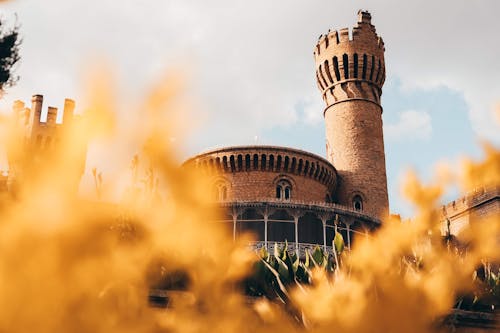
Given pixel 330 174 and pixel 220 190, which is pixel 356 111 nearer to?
pixel 330 174

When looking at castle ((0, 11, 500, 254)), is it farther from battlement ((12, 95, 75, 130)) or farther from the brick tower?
battlement ((12, 95, 75, 130))

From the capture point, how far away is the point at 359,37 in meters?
37.0

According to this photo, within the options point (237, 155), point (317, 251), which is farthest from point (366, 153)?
point (317, 251)

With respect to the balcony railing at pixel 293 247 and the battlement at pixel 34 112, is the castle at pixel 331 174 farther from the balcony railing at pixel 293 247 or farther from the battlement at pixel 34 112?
the battlement at pixel 34 112

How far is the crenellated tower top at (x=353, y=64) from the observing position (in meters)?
36.4

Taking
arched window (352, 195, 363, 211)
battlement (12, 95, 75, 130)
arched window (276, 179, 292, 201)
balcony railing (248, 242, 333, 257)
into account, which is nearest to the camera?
balcony railing (248, 242, 333, 257)

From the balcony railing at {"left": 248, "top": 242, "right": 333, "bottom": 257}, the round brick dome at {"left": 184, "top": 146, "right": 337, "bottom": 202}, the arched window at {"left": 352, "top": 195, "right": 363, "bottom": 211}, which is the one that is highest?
the round brick dome at {"left": 184, "top": 146, "right": 337, "bottom": 202}

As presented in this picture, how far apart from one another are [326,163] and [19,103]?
3045cm

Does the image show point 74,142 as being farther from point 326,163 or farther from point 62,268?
point 326,163

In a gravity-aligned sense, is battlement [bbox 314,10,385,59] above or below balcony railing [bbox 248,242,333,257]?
above

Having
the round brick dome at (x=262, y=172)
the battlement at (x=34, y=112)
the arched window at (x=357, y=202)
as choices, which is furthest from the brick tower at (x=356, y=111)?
the battlement at (x=34, y=112)

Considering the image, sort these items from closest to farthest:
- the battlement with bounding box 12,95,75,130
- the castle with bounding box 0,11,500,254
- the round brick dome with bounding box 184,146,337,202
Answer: the castle with bounding box 0,11,500,254, the round brick dome with bounding box 184,146,337,202, the battlement with bounding box 12,95,75,130

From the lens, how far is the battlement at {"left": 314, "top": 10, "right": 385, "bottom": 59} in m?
37.0

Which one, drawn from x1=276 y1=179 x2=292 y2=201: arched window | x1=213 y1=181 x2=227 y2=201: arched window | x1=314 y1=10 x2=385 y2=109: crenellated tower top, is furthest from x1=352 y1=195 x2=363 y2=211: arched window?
x1=213 y1=181 x2=227 y2=201: arched window
